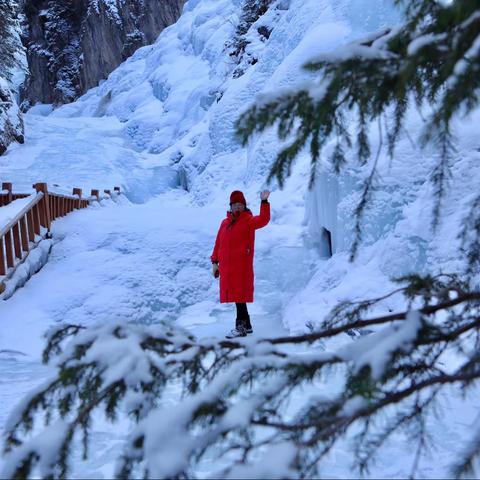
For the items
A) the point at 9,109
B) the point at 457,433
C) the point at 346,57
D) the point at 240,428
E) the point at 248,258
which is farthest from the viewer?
the point at 9,109

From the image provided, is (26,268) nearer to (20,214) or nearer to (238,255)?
(20,214)

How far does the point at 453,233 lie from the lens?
5391 mm

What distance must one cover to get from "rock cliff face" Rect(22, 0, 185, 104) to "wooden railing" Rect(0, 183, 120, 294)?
1172 inches

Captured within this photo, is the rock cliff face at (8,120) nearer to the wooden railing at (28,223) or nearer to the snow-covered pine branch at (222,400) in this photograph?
the wooden railing at (28,223)

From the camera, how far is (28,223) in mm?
7930

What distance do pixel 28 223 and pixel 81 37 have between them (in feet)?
114

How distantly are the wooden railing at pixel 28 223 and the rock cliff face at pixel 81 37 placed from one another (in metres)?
29.8

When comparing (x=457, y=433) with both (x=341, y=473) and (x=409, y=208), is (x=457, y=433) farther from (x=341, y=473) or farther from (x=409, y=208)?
(x=409, y=208)

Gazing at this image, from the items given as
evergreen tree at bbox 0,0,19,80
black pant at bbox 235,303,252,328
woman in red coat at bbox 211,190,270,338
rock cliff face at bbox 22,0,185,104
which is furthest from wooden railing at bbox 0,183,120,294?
rock cliff face at bbox 22,0,185,104

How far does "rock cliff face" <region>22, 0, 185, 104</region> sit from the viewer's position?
38000 mm

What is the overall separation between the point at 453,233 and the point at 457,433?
2.79 m

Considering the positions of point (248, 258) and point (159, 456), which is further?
point (248, 258)

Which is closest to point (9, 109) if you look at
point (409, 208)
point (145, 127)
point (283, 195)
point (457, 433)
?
point (145, 127)

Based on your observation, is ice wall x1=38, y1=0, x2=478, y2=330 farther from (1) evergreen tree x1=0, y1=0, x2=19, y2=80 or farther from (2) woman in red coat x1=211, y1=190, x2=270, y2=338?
(1) evergreen tree x1=0, y1=0, x2=19, y2=80
